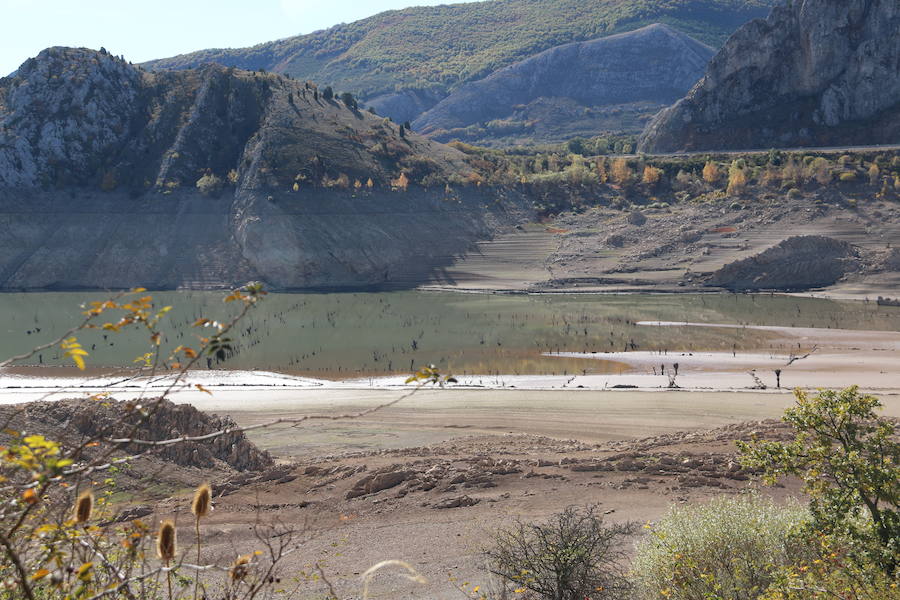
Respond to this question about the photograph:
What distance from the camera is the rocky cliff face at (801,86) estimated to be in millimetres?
97000

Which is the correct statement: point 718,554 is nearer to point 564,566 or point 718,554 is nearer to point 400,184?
point 564,566

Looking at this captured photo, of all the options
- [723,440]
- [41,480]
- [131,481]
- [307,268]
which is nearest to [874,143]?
[307,268]

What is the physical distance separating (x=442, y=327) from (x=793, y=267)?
1291 inches

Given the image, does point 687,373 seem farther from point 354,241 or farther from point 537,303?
point 354,241

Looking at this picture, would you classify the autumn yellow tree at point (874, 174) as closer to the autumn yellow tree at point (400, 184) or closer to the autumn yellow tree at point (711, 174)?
the autumn yellow tree at point (711, 174)

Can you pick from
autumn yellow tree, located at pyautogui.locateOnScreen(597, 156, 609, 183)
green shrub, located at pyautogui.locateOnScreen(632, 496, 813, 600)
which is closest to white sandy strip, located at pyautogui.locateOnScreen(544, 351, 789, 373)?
green shrub, located at pyautogui.locateOnScreen(632, 496, 813, 600)

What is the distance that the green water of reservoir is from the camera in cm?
4084

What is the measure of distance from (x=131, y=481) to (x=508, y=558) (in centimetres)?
980

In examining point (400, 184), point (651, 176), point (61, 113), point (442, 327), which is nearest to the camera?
point (442, 327)

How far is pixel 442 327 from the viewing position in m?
51.5

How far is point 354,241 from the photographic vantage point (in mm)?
77188

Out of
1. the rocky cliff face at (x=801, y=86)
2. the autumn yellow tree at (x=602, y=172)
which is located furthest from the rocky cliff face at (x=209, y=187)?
the rocky cliff face at (x=801, y=86)

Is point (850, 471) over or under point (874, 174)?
under

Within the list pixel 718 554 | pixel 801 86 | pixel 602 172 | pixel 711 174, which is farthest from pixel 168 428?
pixel 801 86
